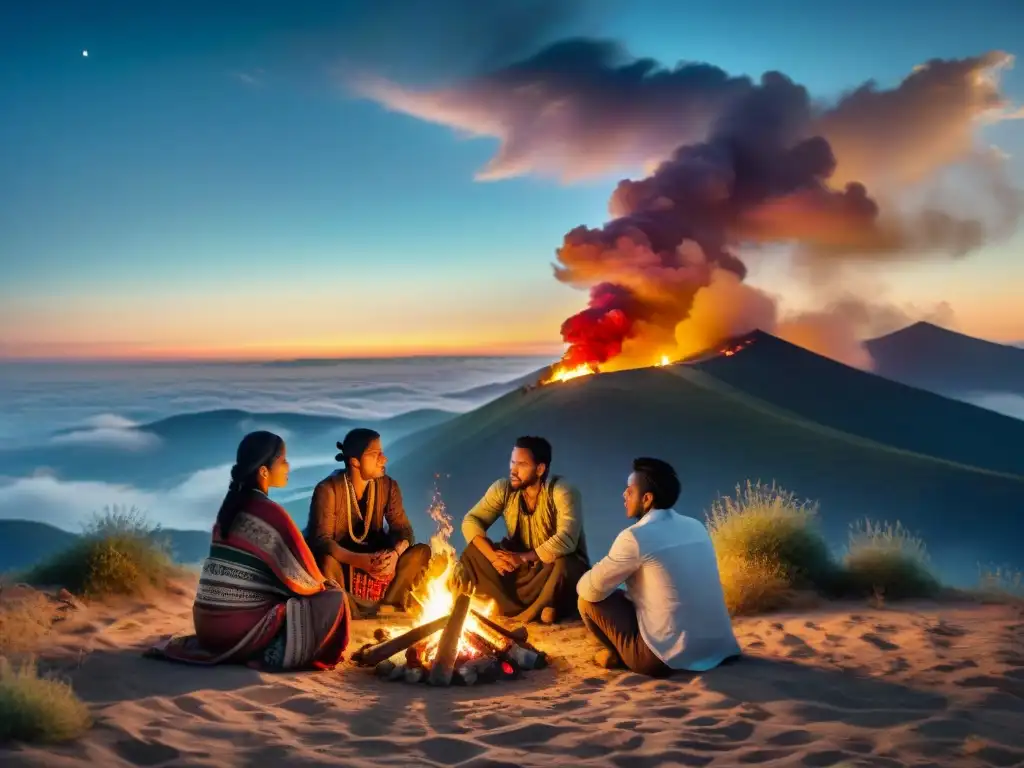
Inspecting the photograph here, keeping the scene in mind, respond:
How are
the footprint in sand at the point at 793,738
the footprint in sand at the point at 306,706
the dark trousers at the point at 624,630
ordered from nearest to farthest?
the footprint in sand at the point at 793,738, the footprint in sand at the point at 306,706, the dark trousers at the point at 624,630

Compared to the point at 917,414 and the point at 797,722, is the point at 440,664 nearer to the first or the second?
the point at 797,722

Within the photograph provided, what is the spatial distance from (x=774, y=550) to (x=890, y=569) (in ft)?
3.10

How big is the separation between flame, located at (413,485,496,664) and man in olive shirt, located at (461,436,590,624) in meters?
0.15

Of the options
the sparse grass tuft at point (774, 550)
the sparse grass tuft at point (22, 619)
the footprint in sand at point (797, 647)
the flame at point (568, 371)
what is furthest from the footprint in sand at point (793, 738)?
the flame at point (568, 371)

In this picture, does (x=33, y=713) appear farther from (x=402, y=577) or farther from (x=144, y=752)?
(x=402, y=577)

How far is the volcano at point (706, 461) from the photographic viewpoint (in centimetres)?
1536

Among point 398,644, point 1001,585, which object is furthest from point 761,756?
point 1001,585

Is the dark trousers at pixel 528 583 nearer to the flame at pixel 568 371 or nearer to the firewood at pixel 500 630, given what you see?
the firewood at pixel 500 630

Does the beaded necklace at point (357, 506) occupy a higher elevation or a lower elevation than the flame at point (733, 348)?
lower

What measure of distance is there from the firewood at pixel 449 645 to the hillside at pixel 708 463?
9256 mm

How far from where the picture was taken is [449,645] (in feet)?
18.1

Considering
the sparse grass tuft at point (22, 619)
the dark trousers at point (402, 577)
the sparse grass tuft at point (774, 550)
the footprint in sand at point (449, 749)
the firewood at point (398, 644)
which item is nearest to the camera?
the footprint in sand at point (449, 749)

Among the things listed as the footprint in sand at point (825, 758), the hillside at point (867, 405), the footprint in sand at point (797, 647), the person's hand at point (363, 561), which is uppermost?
the hillside at point (867, 405)

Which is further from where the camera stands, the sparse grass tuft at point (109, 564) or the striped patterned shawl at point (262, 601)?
the sparse grass tuft at point (109, 564)
